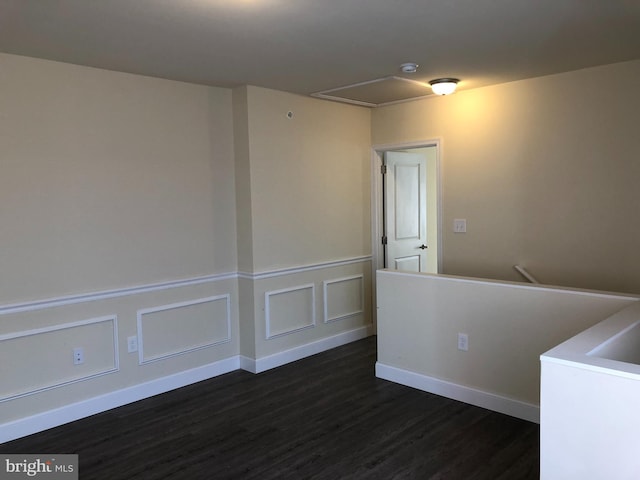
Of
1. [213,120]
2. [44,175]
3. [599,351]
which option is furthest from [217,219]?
[599,351]

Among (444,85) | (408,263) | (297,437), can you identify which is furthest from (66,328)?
(408,263)

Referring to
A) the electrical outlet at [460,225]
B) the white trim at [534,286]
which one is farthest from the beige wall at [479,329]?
the electrical outlet at [460,225]

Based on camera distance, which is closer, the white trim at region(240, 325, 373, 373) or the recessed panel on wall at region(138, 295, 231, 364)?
the recessed panel on wall at region(138, 295, 231, 364)

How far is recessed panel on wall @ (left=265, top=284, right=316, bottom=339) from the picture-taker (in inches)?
175

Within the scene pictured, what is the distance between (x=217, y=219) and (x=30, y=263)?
4.81ft

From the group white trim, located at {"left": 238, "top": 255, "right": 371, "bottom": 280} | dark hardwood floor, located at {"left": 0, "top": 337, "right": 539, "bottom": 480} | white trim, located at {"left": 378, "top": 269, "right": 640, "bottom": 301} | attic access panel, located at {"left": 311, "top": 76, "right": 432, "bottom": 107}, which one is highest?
attic access panel, located at {"left": 311, "top": 76, "right": 432, "bottom": 107}

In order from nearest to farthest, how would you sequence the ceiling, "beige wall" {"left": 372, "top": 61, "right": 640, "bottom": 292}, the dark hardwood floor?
the ceiling → the dark hardwood floor → "beige wall" {"left": 372, "top": 61, "right": 640, "bottom": 292}

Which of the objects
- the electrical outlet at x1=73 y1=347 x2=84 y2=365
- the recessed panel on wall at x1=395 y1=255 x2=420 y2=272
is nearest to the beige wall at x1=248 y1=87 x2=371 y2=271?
the recessed panel on wall at x1=395 y1=255 x2=420 y2=272

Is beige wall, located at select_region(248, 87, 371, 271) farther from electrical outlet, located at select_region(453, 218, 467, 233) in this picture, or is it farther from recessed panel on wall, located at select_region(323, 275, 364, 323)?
electrical outlet, located at select_region(453, 218, 467, 233)

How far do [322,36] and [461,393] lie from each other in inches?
102

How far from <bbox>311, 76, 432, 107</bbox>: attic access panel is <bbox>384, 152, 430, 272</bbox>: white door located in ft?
2.22

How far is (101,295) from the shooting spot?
3.57 meters

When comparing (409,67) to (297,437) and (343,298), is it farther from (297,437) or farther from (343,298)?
(297,437)

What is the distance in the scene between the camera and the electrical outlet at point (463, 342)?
3.58 m
